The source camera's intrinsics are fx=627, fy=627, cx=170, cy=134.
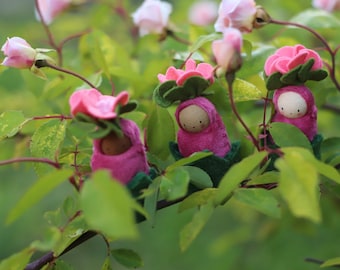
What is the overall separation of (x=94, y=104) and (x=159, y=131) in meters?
0.10

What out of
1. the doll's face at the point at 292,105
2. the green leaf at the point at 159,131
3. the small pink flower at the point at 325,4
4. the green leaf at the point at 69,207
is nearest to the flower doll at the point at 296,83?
the doll's face at the point at 292,105

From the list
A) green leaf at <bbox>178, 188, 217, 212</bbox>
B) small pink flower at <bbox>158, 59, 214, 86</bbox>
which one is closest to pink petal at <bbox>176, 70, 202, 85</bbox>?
small pink flower at <bbox>158, 59, 214, 86</bbox>

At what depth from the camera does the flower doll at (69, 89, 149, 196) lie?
0.50 meters

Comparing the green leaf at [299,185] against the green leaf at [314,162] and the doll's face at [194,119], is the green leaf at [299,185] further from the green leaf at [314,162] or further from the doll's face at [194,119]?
the doll's face at [194,119]

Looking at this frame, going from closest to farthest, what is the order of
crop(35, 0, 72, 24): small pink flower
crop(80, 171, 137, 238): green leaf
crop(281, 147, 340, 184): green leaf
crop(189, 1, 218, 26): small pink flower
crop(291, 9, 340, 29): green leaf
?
crop(80, 171, 137, 238): green leaf, crop(281, 147, 340, 184): green leaf, crop(291, 9, 340, 29): green leaf, crop(35, 0, 72, 24): small pink flower, crop(189, 1, 218, 26): small pink flower

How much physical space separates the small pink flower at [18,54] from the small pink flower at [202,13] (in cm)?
72

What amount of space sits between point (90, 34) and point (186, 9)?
535 millimetres

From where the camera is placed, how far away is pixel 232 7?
64cm

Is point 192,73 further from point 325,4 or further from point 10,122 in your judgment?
point 325,4

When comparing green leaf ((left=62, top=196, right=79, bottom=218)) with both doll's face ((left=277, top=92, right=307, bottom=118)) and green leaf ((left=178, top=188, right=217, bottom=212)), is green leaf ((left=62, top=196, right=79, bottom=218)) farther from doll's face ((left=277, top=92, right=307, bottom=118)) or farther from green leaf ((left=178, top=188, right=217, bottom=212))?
doll's face ((left=277, top=92, right=307, bottom=118))

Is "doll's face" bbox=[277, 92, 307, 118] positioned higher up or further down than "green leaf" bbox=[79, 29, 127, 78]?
higher up

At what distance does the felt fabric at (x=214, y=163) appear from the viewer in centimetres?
57

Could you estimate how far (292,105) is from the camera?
1.90 feet

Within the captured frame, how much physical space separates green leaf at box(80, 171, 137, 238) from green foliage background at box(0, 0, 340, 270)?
0.77 ft
